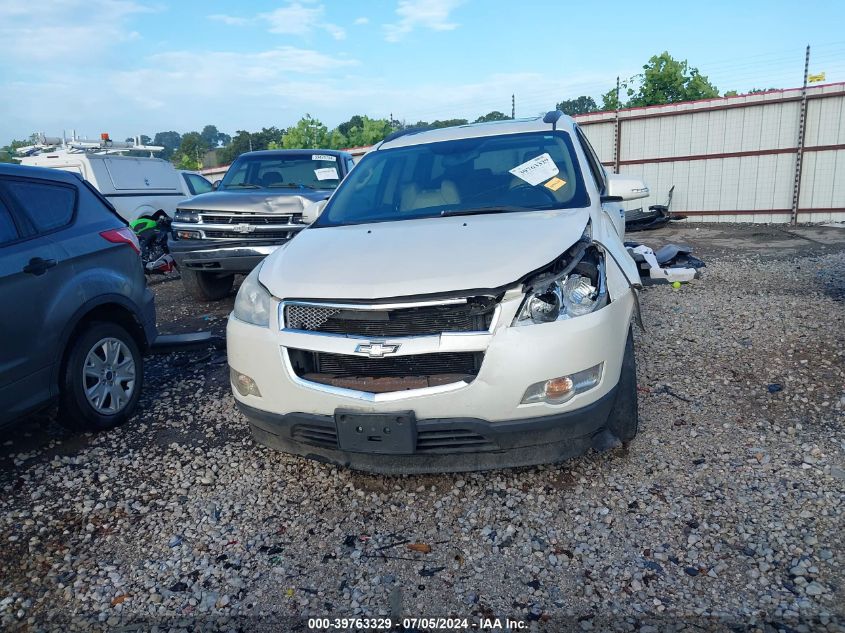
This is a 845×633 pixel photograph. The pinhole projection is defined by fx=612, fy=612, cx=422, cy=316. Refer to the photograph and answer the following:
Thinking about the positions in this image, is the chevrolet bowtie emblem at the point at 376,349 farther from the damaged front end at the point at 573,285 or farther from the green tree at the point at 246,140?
the green tree at the point at 246,140

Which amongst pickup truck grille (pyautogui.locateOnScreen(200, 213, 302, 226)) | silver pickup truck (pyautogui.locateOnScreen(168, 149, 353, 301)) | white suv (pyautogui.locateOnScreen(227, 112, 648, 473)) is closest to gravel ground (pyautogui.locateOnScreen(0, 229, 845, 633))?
white suv (pyautogui.locateOnScreen(227, 112, 648, 473))

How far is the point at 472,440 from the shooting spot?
2.64m

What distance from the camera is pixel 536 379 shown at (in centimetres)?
254

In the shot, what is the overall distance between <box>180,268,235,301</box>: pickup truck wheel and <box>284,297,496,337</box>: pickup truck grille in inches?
198

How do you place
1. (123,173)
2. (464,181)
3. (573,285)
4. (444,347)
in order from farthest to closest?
(123,173), (464,181), (573,285), (444,347)

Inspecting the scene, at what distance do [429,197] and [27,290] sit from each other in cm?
234

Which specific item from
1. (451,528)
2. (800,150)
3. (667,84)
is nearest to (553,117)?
(451,528)

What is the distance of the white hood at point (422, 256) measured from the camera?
2.63m

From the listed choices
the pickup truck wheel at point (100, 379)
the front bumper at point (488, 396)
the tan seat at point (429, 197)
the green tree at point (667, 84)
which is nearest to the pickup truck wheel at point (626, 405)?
the front bumper at point (488, 396)

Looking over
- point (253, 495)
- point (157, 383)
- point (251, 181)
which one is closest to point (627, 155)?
point (251, 181)

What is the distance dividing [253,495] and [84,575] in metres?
0.78

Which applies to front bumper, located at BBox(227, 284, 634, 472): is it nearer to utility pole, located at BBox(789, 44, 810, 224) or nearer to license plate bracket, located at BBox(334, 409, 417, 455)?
license plate bracket, located at BBox(334, 409, 417, 455)

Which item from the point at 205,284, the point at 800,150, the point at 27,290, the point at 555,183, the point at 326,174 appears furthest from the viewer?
the point at 800,150

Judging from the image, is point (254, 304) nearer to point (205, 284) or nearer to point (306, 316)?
point (306, 316)
